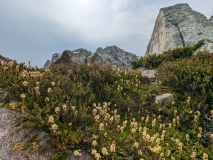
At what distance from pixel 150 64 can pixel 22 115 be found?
14191 mm

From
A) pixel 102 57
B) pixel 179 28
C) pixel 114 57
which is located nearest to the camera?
pixel 102 57

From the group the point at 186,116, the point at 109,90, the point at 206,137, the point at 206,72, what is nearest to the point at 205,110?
the point at 186,116

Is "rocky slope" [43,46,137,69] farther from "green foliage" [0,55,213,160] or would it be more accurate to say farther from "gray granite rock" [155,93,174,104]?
"gray granite rock" [155,93,174,104]

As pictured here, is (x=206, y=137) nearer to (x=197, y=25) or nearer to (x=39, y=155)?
(x=39, y=155)

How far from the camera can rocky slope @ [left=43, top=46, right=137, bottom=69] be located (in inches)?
754

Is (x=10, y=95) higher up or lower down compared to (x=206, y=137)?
higher up

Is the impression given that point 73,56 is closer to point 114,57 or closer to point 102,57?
point 102,57

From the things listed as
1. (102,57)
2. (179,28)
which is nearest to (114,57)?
(102,57)

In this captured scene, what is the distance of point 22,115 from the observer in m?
5.67

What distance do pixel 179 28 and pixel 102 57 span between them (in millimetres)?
10081

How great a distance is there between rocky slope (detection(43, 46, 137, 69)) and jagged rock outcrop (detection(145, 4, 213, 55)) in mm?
4504

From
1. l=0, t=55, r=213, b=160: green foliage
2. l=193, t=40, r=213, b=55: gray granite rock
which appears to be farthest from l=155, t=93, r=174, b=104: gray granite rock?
l=193, t=40, r=213, b=55: gray granite rock

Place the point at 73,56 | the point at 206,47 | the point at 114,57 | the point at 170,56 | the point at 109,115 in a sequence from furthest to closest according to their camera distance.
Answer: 1. the point at 114,57
2. the point at 73,56
3. the point at 206,47
4. the point at 170,56
5. the point at 109,115

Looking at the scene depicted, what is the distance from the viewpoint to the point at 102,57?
21391 millimetres
